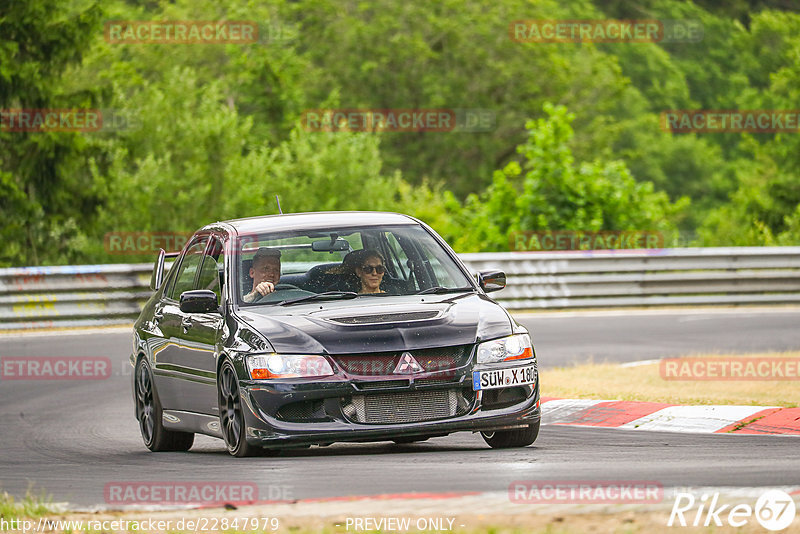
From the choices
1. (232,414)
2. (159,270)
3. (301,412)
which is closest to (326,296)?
(232,414)

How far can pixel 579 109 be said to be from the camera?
67.1 metres

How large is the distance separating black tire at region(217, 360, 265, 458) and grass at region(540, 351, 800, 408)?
12.9ft

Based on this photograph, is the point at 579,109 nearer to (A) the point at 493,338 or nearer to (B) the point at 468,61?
(B) the point at 468,61

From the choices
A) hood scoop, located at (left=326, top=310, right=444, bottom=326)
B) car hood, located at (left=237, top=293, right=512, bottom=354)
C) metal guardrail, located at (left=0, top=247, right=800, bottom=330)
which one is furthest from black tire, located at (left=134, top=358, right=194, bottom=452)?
metal guardrail, located at (left=0, top=247, right=800, bottom=330)

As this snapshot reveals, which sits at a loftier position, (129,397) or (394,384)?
(394,384)

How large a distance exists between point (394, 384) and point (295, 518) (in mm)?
2224

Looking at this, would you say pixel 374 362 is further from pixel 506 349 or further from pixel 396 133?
pixel 396 133

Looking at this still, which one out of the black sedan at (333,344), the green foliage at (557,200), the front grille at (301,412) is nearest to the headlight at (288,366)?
the black sedan at (333,344)

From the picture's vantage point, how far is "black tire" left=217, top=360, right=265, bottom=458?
8742mm

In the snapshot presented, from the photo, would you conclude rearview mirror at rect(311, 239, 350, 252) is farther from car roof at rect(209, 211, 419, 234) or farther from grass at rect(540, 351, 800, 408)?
grass at rect(540, 351, 800, 408)

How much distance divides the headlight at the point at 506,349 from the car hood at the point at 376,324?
47mm

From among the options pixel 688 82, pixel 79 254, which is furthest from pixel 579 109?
pixel 79 254

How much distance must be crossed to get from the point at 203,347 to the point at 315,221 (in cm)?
114

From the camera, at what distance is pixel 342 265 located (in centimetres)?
973
